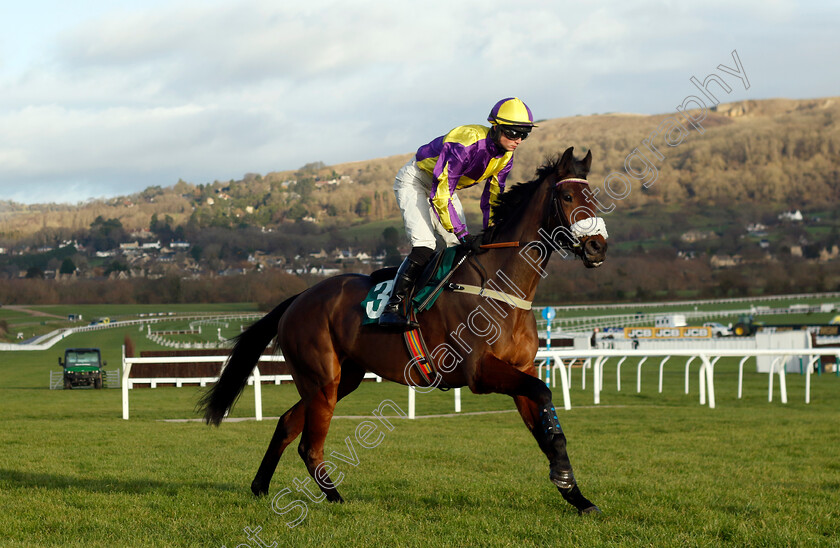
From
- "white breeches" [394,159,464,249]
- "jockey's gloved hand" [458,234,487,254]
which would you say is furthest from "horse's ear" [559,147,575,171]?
"white breeches" [394,159,464,249]

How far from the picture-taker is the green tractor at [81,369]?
81.9 ft

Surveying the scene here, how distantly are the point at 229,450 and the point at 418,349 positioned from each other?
11.6ft

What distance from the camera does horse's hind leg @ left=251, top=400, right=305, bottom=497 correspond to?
527cm

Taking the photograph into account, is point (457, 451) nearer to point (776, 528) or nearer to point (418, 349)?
point (418, 349)

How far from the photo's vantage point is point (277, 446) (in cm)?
533

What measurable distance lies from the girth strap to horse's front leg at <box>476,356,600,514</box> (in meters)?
0.36

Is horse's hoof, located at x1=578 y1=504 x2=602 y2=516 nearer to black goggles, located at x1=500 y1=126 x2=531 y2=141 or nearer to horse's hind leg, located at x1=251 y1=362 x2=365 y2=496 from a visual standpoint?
horse's hind leg, located at x1=251 y1=362 x2=365 y2=496

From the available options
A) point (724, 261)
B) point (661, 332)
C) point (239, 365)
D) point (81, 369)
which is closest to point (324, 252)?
point (724, 261)

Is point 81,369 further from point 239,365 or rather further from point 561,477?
point 561,477

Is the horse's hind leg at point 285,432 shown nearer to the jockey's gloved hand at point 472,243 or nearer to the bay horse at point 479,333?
the bay horse at point 479,333

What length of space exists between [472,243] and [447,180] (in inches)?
16.2

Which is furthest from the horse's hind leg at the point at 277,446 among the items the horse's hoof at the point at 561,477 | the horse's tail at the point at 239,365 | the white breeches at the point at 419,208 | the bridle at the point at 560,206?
the bridle at the point at 560,206

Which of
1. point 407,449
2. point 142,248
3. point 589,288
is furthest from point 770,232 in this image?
point 407,449

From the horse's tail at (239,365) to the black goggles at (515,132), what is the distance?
209 cm
